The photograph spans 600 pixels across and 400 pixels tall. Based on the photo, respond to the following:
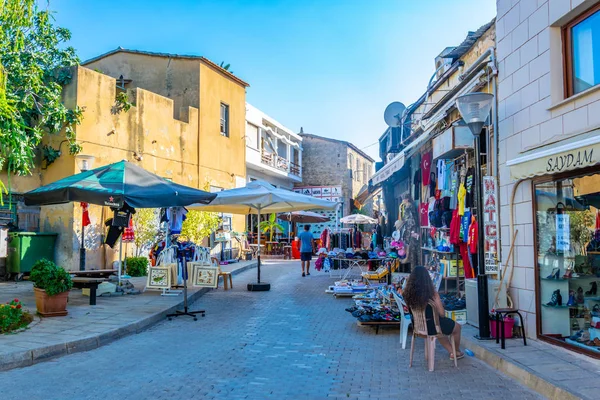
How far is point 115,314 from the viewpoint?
9344 mm

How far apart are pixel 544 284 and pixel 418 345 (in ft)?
6.31

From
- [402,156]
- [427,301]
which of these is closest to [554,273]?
[427,301]

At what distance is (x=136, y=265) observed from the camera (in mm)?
16359

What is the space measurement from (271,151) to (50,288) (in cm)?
2478

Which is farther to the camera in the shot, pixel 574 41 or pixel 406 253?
pixel 406 253

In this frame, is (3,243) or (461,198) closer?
(461,198)

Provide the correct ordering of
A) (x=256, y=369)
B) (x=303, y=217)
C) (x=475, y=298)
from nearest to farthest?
(x=256, y=369) → (x=475, y=298) → (x=303, y=217)

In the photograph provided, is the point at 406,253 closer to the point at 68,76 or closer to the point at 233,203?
the point at 233,203

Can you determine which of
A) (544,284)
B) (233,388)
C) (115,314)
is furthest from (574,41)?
(115,314)

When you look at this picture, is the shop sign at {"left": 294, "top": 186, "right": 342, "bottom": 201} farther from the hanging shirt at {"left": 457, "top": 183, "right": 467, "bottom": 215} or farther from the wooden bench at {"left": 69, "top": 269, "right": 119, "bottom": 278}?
the hanging shirt at {"left": 457, "top": 183, "right": 467, "bottom": 215}

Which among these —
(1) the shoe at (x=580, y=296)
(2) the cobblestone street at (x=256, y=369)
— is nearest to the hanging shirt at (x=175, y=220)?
(2) the cobblestone street at (x=256, y=369)

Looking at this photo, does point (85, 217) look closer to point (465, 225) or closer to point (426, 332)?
point (465, 225)

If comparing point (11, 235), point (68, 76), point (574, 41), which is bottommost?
point (11, 235)

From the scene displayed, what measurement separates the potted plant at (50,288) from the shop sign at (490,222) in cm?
692
